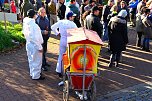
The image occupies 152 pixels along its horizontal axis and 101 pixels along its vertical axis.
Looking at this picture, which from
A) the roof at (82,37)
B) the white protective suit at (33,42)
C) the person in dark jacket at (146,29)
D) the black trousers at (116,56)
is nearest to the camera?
the roof at (82,37)

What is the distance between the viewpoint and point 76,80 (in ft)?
25.7

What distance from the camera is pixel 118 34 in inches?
398

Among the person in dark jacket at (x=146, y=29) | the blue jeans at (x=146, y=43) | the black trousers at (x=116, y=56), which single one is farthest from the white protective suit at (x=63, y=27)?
the blue jeans at (x=146, y=43)

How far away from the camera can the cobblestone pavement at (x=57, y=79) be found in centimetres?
838

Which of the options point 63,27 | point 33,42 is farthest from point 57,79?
point 63,27

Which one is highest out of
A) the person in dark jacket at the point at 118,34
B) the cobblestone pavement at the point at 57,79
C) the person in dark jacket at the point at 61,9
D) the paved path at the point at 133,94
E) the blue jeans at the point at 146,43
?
the person in dark jacket at the point at 61,9

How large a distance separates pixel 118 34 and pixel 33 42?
2783 mm

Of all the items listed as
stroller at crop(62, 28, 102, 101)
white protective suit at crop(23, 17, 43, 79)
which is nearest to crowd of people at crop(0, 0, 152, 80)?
white protective suit at crop(23, 17, 43, 79)

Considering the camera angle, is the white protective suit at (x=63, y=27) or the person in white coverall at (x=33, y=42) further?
the white protective suit at (x=63, y=27)

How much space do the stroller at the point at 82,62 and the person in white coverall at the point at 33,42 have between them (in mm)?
1104

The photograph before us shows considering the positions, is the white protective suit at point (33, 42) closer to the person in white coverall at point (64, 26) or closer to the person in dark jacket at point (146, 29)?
the person in white coverall at point (64, 26)

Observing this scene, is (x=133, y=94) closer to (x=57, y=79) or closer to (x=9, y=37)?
(x=57, y=79)

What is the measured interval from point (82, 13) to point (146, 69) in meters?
3.55

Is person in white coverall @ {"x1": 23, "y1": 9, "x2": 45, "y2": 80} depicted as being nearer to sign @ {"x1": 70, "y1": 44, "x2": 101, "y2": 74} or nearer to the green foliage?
sign @ {"x1": 70, "y1": 44, "x2": 101, "y2": 74}
